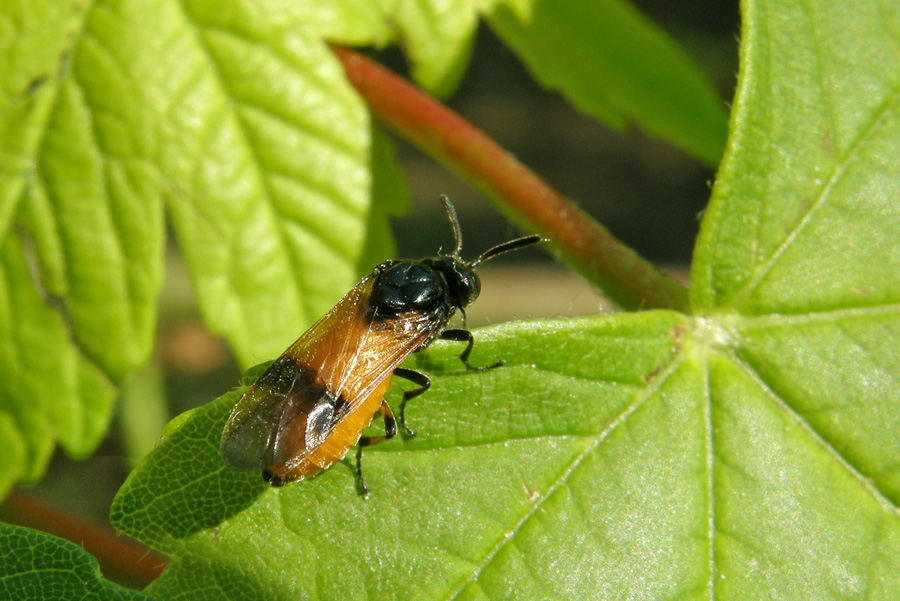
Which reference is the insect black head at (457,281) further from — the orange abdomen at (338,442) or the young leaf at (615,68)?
the young leaf at (615,68)

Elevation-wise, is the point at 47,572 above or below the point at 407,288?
below

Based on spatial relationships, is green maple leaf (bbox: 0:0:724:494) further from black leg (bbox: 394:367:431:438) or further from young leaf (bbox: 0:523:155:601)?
young leaf (bbox: 0:523:155:601)

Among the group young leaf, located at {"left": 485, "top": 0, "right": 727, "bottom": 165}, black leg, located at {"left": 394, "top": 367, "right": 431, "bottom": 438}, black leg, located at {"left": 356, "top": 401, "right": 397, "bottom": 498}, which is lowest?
black leg, located at {"left": 356, "top": 401, "right": 397, "bottom": 498}

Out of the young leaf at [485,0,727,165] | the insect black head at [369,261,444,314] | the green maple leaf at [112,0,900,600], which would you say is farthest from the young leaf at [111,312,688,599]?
the young leaf at [485,0,727,165]

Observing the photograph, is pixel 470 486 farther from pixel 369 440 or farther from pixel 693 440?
pixel 693 440

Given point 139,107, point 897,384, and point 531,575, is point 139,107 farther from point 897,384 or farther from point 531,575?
point 897,384

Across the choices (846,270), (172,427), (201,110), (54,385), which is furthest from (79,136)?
(846,270)

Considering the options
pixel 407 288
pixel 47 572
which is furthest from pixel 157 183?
pixel 47 572

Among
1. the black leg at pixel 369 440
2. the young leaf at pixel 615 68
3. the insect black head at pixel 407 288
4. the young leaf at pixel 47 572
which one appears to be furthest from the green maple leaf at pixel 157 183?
the young leaf at pixel 47 572
